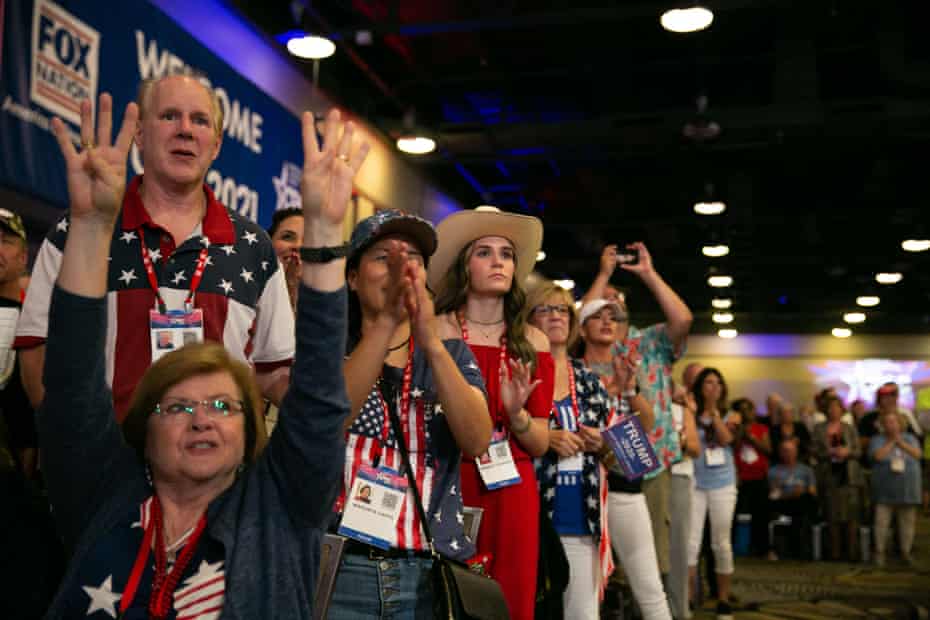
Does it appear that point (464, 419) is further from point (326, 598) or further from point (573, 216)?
point (573, 216)

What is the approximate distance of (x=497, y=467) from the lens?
2861mm

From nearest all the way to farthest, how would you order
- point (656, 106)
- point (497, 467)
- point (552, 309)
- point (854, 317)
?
1. point (497, 467)
2. point (552, 309)
3. point (656, 106)
4. point (854, 317)

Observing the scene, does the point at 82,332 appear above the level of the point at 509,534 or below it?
above

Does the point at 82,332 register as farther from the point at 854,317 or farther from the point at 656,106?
the point at 854,317

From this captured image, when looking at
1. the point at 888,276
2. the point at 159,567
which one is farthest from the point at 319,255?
the point at 888,276

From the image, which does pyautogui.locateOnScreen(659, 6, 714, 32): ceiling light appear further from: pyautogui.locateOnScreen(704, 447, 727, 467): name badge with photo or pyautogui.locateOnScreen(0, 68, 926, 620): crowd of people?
pyautogui.locateOnScreen(0, 68, 926, 620): crowd of people

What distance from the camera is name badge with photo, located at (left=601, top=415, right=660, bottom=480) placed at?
3.93 metres

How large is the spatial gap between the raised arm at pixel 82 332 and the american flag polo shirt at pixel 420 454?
24.7 inches

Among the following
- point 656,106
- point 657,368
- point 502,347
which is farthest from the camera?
point 656,106

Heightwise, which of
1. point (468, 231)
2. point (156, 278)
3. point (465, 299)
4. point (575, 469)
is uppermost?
point (468, 231)

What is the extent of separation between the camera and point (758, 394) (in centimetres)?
2442

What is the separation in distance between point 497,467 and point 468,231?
81cm

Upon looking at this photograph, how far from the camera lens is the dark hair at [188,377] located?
1.65 metres

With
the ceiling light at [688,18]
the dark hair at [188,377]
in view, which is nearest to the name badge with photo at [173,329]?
the dark hair at [188,377]
